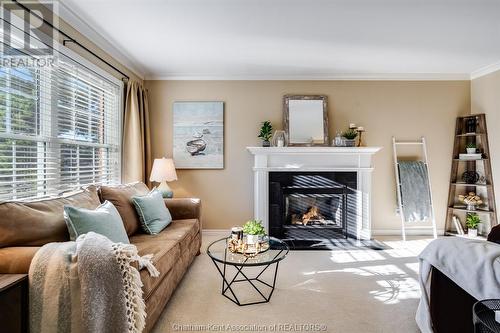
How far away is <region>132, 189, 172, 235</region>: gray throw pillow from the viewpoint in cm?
273

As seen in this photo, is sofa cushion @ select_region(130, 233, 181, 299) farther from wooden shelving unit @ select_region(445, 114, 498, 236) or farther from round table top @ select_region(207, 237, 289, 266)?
wooden shelving unit @ select_region(445, 114, 498, 236)

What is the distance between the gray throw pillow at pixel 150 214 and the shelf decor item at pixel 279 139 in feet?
6.30

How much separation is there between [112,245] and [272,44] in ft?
8.70

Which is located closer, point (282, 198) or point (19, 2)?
point (19, 2)

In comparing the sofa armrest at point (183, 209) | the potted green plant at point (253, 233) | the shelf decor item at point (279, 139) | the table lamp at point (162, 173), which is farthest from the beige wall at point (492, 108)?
the table lamp at point (162, 173)

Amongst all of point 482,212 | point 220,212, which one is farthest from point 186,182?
point 482,212

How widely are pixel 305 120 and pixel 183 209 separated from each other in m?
2.21

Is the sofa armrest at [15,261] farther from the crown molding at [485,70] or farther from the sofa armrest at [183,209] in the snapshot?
the crown molding at [485,70]

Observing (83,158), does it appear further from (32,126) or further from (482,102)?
(482,102)

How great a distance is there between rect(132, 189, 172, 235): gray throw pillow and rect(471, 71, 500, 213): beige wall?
4.36 metres

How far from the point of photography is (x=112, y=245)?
4.99ft

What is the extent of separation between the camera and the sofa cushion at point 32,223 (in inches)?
64.6

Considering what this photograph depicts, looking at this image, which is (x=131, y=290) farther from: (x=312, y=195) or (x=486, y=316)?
(x=312, y=195)

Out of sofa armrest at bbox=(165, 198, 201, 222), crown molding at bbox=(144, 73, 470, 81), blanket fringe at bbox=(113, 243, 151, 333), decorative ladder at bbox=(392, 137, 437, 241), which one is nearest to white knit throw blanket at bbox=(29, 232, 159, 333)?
blanket fringe at bbox=(113, 243, 151, 333)
